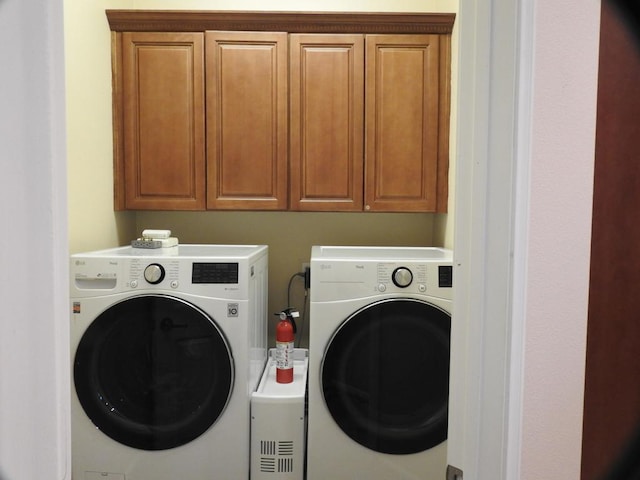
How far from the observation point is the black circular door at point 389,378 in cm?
159

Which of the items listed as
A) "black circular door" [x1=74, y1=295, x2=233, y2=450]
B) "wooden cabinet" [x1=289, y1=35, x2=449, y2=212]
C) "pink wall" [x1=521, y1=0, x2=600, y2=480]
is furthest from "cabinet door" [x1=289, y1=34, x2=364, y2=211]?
"pink wall" [x1=521, y1=0, x2=600, y2=480]

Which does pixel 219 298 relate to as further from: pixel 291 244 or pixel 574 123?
pixel 574 123

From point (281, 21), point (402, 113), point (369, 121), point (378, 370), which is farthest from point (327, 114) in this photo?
point (378, 370)

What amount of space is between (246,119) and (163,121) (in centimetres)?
37

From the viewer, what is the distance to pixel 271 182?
205 cm

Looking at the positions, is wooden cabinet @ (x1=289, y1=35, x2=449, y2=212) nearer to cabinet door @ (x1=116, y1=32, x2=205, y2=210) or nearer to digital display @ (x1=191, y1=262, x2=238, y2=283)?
cabinet door @ (x1=116, y1=32, x2=205, y2=210)

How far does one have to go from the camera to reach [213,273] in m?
1.58

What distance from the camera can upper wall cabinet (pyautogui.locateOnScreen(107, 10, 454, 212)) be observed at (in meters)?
2.00

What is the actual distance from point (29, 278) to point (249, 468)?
1382mm

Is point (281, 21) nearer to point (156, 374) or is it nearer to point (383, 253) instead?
Result: point (383, 253)

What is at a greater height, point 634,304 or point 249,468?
point 634,304

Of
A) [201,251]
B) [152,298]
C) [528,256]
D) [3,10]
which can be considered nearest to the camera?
[3,10]

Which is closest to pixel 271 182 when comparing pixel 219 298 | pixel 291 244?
pixel 291 244

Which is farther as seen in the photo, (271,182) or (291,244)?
(291,244)
